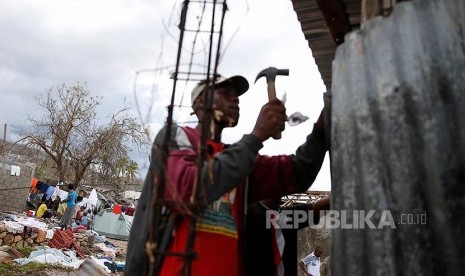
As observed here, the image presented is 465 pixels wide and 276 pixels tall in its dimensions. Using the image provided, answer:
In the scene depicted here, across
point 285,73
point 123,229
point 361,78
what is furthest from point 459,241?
point 123,229

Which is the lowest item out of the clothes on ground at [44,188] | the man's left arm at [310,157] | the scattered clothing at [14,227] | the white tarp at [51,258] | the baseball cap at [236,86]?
the white tarp at [51,258]

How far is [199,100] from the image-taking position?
227 centimetres

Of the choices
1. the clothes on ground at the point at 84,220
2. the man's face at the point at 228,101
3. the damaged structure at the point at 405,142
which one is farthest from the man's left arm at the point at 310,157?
the clothes on ground at the point at 84,220

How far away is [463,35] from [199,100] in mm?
1283

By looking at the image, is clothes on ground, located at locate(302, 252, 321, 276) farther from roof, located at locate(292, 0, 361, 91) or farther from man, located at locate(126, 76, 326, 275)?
man, located at locate(126, 76, 326, 275)

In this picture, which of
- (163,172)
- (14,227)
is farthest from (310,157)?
(14,227)

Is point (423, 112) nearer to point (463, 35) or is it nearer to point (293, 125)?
point (463, 35)

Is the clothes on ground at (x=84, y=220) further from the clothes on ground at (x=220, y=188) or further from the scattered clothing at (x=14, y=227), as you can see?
the clothes on ground at (x=220, y=188)

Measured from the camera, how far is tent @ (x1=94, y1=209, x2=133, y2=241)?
18844mm

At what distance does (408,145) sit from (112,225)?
1884 centimetres

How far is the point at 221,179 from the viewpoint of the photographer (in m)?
1.67

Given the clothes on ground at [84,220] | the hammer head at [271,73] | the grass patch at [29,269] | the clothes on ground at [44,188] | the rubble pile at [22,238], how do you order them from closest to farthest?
the hammer head at [271,73], the grass patch at [29,269], the rubble pile at [22,238], the clothes on ground at [84,220], the clothes on ground at [44,188]

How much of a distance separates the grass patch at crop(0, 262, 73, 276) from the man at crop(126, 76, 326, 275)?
320 inches

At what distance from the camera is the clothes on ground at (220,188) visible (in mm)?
1699
